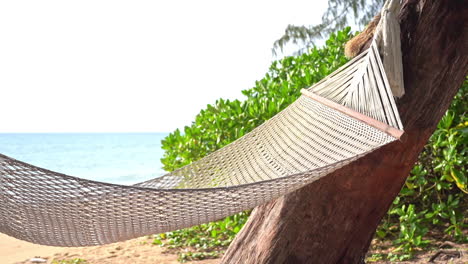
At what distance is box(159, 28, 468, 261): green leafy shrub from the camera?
2.69 m

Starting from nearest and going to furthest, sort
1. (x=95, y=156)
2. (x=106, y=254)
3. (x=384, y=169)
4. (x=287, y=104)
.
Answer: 1. (x=384, y=169)
2. (x=287, y=104)
3. (x=106, y=254)
4. (x=95, y=156)

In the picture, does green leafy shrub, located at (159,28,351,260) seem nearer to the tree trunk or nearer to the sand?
the sand

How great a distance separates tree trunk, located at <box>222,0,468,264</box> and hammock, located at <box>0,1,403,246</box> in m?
0.07

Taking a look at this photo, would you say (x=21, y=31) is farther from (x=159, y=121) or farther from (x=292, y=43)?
(x=292, y=43)

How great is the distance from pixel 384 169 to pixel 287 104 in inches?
65.1

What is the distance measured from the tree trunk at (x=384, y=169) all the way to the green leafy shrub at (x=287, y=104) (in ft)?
3.72

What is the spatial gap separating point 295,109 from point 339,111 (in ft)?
0.96

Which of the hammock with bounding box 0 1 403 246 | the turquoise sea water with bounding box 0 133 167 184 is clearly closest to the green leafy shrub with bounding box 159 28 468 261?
the hammock with bounding box 0 1 403 246

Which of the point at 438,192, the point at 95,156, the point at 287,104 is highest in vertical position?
the point at 95,156

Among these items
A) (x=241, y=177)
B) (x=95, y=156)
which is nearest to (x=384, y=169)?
(x=241, y=177)

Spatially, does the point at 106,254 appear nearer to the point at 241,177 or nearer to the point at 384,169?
the point at 241,177

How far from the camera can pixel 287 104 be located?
3201mm

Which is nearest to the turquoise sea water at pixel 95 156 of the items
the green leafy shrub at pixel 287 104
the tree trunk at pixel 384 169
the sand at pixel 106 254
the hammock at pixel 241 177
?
the sand at pixel 106 254

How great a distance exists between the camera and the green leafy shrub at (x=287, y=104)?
2688 mm
